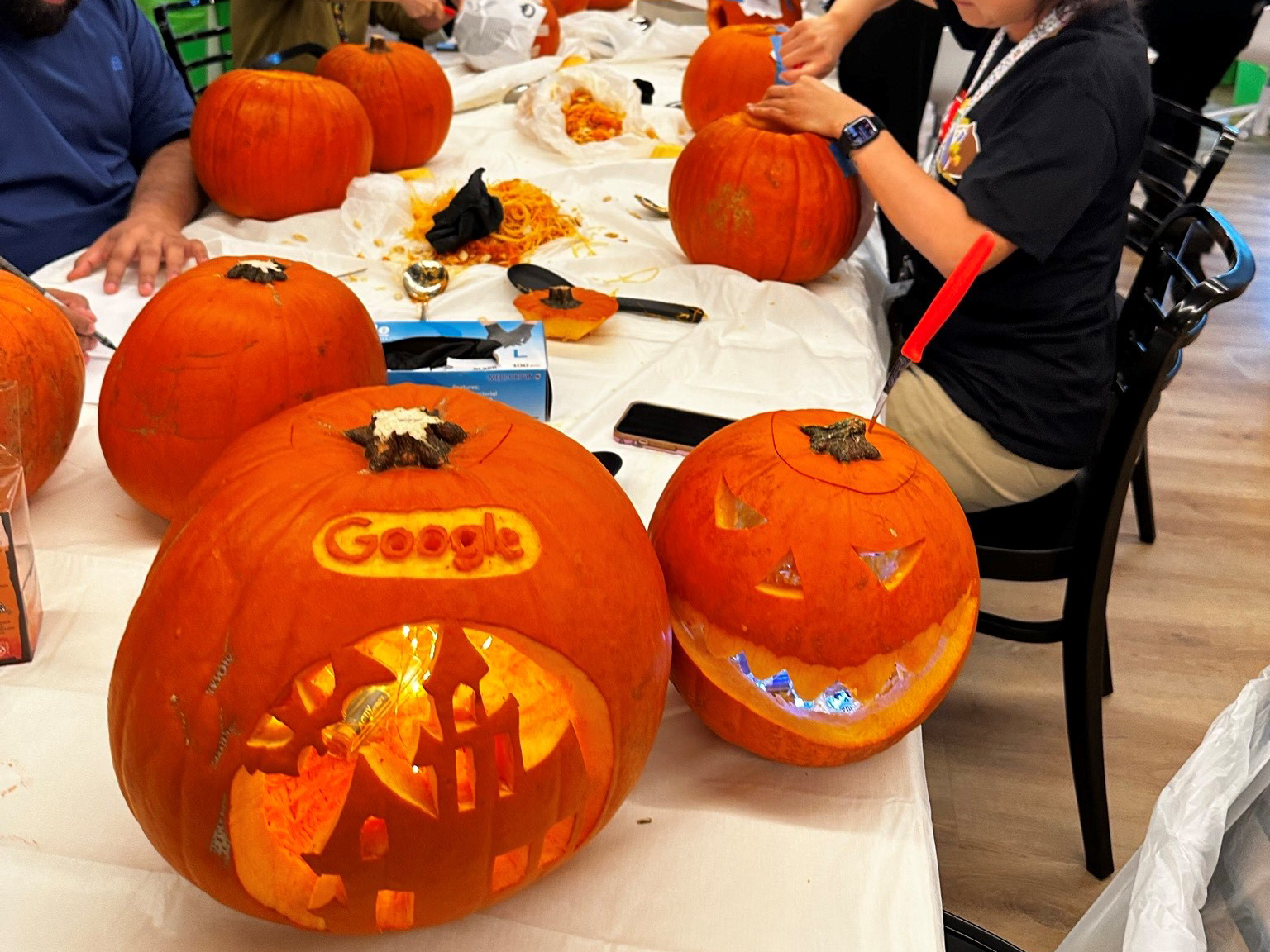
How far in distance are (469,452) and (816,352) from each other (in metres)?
0.94

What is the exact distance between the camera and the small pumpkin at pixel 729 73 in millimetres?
2301

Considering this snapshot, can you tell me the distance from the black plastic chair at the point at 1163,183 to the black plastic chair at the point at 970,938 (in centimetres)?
102

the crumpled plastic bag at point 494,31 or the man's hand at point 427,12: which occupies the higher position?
the man's hand at point 427,12

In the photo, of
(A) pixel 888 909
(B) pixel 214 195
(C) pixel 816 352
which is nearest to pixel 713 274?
(C) pixel 816 352

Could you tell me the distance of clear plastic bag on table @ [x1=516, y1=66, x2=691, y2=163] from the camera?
86.4 inches

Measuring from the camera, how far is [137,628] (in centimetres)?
57

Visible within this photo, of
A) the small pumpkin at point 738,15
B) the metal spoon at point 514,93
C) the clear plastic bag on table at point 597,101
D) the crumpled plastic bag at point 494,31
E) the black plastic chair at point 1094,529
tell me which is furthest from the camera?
the crumpled plastic bag at point 494,31

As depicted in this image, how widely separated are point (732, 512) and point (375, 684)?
31 cm

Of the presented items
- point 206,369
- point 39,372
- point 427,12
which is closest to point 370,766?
point 206,369

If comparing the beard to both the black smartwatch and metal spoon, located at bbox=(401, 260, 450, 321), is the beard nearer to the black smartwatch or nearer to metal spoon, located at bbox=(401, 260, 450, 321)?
metal spoon, located at bbox=(401, 260, 450, 321)

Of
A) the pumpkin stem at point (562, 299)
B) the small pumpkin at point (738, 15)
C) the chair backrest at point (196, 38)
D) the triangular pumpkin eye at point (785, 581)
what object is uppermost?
the triangular pumpkin eye at point (785, 581)

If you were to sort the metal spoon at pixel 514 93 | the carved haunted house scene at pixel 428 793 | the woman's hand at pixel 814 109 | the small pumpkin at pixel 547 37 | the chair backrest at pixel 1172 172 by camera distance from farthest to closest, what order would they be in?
the small pumpkin at pixel 547 37 < the metal spoon at pixel 514 93 < the chair backrest at pixel 1172 172 < the woman's hand at pixel 814 109 < the carved haunted house scene at pixel 428 793

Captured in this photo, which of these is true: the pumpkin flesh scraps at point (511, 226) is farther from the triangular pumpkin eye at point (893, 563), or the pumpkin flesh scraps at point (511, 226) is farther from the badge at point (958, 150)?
the triangular pumpkin eye at point (893, 563)

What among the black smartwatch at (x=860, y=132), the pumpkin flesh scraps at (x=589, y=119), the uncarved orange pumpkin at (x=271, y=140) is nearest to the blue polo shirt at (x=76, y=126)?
the uncarved orange pumpkin at (x=271, y=140)
